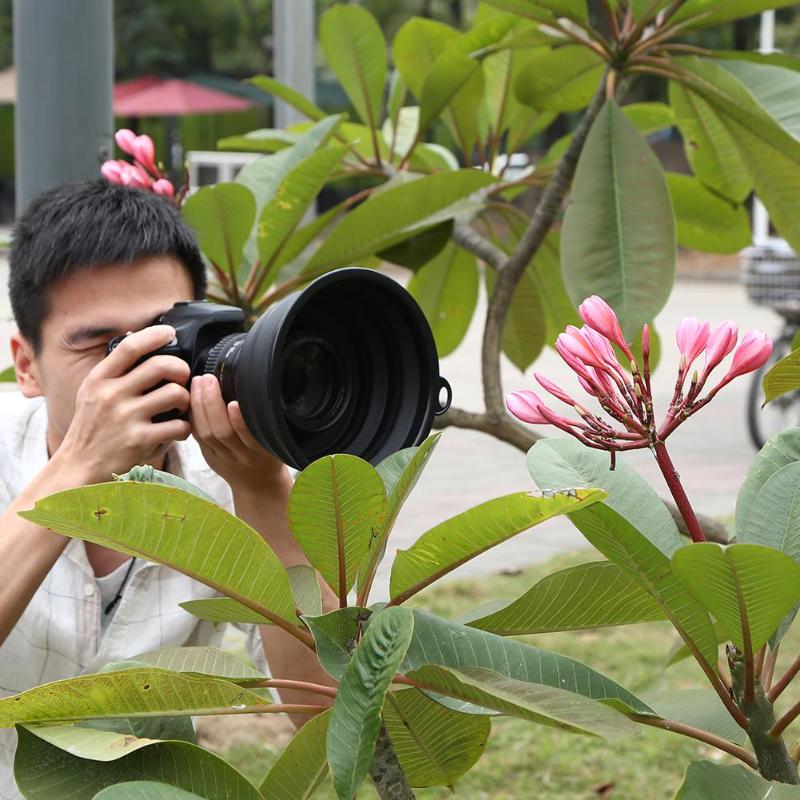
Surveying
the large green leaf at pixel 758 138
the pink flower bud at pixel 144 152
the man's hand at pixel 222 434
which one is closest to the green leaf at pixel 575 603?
the man's hand at pixel 222 434

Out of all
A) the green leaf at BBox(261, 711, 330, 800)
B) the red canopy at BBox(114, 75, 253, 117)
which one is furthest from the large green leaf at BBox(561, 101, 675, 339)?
the red canopy at BBox(114, 75, 253, 117)

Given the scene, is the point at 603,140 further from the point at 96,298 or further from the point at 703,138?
the point at 96,298

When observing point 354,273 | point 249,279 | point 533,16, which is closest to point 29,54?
point 249,279

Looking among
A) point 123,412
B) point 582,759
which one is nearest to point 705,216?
point 123,412

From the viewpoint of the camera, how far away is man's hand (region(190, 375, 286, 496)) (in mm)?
1141

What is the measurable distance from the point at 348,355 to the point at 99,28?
2.92 feet

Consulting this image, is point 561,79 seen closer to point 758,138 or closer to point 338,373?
point 758,138

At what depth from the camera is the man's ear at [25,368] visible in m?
1.50

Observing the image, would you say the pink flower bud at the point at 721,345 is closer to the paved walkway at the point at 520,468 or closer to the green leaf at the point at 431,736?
the green leaf at the point at 431,736

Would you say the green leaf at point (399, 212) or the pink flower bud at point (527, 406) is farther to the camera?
the green leaf at point (399, 212)

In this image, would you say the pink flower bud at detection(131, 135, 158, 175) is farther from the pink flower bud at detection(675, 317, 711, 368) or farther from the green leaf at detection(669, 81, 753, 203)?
the pink flower bud at detection(675, 317, 711, 368)

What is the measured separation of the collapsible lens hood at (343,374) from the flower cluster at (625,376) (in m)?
0.31

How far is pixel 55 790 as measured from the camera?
70cm

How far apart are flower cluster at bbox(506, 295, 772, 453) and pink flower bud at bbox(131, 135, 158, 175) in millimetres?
968
